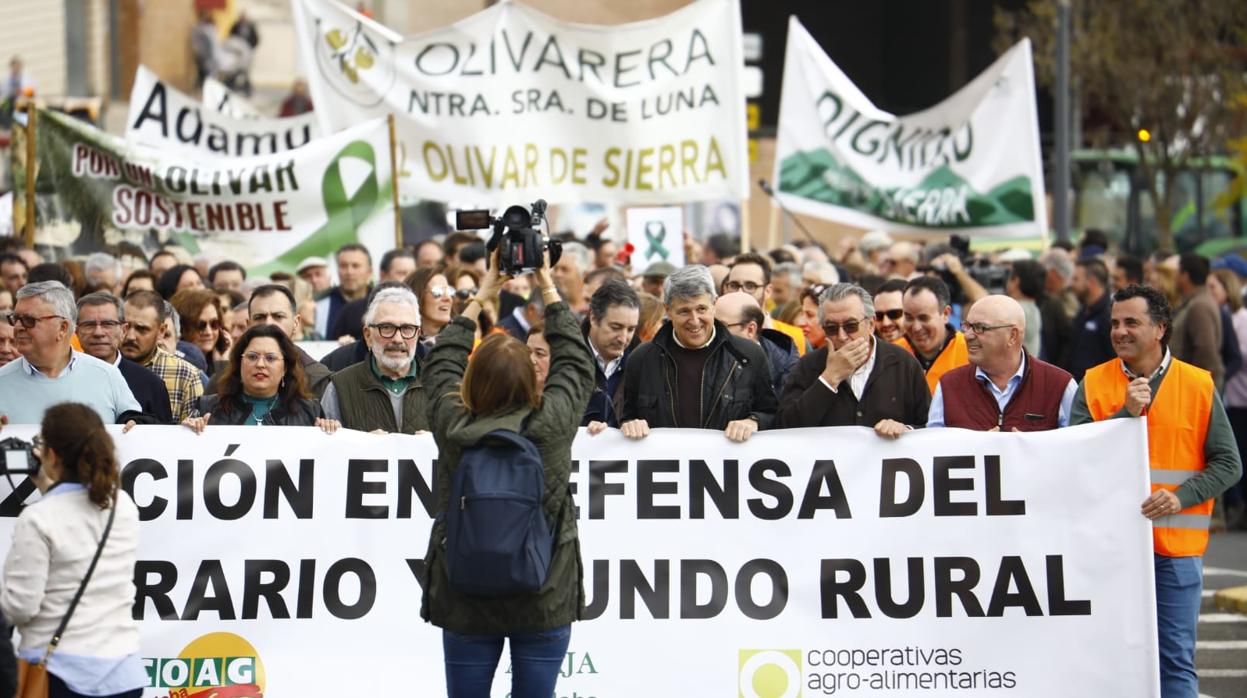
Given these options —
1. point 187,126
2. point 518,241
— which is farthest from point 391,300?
point 187,126

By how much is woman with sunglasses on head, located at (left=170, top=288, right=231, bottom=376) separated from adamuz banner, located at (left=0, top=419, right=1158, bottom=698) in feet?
7.53

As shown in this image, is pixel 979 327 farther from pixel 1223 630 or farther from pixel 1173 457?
pixel 1223 630

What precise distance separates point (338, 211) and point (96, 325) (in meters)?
4.42

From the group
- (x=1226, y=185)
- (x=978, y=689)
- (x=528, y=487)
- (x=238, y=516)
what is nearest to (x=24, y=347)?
(x=238, y=516)

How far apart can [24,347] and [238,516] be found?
1064 millimetres

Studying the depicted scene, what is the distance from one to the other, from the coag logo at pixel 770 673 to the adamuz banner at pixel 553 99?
19.7 ft

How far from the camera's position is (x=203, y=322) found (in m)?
9.56

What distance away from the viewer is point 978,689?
712 cm

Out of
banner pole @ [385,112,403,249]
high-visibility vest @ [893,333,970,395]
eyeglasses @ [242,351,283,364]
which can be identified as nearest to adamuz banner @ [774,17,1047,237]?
banner pole @ [385,112,403,249]

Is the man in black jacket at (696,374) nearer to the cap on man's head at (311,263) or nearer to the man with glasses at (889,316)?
the man with glasses at (889,316)

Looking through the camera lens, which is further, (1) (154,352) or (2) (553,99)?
(2) (553,99)

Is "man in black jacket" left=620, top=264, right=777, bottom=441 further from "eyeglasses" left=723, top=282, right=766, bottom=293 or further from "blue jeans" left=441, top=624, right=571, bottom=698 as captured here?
"eyeglasses" left=723, top=282, right=766, bottom=293

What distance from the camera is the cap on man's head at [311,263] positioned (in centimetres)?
1242

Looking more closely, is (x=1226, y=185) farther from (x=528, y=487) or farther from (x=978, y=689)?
(x=528, y=487)
